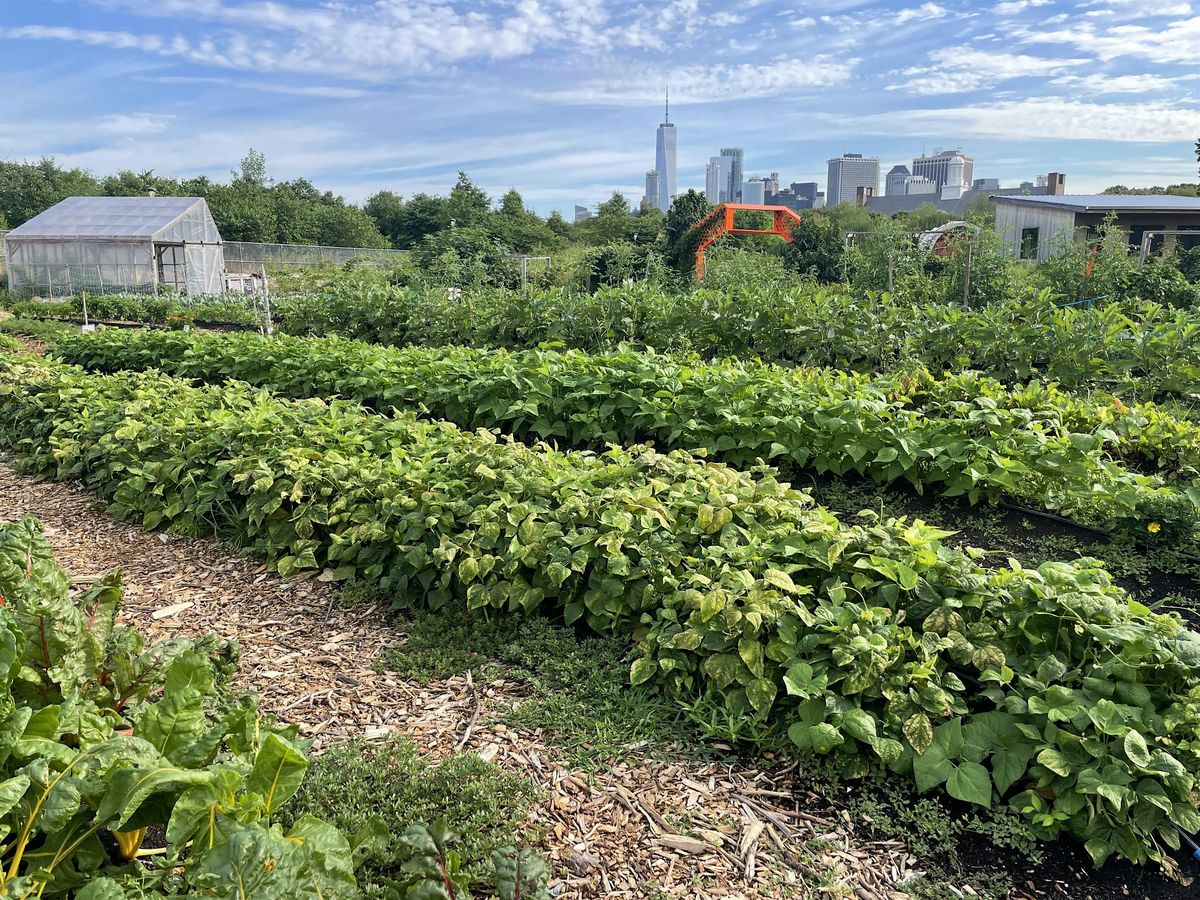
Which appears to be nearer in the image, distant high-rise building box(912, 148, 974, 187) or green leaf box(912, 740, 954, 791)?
green leaf box(912, 740, 954, 791)

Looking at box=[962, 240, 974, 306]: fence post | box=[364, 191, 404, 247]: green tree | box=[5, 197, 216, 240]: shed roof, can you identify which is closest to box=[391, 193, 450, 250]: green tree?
box=[364, 191, 404, 247]: green tree

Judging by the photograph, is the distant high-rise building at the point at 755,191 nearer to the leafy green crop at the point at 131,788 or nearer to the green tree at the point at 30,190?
the green tree at the point at 30,190

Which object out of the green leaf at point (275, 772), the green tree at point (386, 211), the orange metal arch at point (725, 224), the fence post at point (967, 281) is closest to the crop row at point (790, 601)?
the green leaf at point (275, 772)

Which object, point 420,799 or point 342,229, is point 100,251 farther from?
point 420,799

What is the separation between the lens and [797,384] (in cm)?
534

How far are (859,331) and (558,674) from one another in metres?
5.39

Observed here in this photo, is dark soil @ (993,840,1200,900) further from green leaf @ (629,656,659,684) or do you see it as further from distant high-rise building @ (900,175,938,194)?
distant high-rise building @ (900,175,938,194)

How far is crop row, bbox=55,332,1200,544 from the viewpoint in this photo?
4.20 meters

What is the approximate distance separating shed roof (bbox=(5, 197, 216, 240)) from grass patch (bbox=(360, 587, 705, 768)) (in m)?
28.7

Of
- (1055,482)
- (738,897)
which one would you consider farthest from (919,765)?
(1055,482)

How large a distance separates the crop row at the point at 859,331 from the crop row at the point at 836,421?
1517mm

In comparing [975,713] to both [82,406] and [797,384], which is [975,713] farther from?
[82,406]

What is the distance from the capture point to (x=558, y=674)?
9.95 ft

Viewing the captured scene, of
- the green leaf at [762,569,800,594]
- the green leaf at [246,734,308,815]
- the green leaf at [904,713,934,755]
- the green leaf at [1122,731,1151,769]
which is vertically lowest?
Answer: the green leaf at [904,713,934,755]
